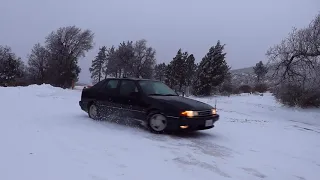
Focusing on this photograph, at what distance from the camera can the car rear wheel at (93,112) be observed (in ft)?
27.6

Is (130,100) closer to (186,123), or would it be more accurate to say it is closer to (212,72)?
(186,123)

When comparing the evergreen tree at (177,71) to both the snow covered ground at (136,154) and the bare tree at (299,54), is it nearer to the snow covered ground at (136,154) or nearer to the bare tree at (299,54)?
the bare tree at (299,54)

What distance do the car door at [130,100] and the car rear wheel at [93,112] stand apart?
1.01m

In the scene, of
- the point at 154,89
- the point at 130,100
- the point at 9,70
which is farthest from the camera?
the point at 9,70

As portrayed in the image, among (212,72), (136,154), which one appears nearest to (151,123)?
(136,154)

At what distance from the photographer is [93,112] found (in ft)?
28.2

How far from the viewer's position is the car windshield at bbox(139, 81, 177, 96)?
300 inches

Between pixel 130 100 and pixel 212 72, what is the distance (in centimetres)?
4283

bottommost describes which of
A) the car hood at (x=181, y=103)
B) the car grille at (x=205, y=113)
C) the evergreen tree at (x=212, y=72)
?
the car grille at (x=205, y=113)

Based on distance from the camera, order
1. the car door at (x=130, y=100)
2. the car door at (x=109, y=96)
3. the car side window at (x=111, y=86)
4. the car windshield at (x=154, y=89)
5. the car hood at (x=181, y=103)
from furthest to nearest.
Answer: the car side window at (x=111, y=86), the car door at (x=109, y=96), the car windshield at (x=154, y=89), the car door at (x=130, y=100), the car hood at (x=181, y=103)

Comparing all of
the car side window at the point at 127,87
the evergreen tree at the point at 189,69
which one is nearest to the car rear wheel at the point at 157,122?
the car side window at the point at 127,87

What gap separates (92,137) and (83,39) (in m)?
63.5

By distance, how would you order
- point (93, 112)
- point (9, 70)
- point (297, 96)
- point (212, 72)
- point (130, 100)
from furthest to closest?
point (9, 70), point (212, 72), point (297, 96), point (93, 112), point (130, 100)

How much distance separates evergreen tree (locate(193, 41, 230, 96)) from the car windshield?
41.1m
